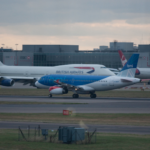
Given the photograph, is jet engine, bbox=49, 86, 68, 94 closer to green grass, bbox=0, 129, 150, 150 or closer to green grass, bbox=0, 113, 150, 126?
green grass, bbox=0, 113, 150, 126

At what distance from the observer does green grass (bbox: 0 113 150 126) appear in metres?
30.9

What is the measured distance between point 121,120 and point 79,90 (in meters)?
24.2

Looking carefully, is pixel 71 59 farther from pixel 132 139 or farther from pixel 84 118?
pixel 132 139

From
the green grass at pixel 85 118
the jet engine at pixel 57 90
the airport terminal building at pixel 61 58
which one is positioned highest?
the airport terminal building at pixel 61 58

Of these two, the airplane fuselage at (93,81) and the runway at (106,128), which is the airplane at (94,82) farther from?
the runway at (106,128)

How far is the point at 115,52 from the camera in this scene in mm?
145375

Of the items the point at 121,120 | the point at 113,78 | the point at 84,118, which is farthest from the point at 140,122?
the point at 113,78

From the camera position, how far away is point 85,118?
33.1 meters

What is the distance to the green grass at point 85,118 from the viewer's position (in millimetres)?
30922

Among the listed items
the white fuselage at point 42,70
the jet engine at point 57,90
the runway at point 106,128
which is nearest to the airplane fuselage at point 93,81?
the jet engine at point 57,90

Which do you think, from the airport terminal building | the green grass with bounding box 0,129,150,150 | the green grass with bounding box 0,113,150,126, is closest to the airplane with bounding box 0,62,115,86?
the airport terminal building

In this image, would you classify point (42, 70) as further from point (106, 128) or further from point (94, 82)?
point (106, 128)

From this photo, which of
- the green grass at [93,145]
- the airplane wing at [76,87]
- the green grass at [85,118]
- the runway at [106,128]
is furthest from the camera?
the airplane wing at [76,87]

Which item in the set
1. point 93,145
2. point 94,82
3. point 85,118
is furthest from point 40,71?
point 93,145
